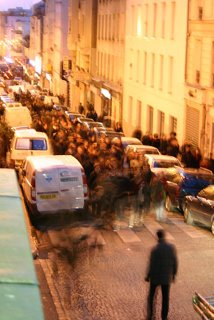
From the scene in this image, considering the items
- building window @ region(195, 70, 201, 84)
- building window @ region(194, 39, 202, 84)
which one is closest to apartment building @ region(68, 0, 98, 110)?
building window @ region(194, 39, 202, 84)

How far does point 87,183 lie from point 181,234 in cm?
369

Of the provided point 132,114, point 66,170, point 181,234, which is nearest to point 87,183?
point 66,170

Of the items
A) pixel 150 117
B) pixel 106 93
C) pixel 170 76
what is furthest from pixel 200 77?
pixel 106 93

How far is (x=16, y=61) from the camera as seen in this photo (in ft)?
401

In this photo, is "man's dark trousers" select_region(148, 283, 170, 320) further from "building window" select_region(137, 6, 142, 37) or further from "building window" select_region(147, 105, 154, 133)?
"building window" select_region(137, 6, 142, 37)

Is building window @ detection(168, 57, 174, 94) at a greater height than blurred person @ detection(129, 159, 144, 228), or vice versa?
building window @ detection(168, 57, 174, 94)

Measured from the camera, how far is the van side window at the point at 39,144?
26.3 meters

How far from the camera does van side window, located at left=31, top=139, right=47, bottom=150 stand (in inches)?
1035

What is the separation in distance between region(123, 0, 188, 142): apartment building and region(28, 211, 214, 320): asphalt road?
16555 millimetres

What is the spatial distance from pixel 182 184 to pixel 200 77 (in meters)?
12.0

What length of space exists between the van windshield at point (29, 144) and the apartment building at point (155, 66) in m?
9.29

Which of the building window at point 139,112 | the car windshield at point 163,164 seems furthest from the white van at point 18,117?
the car windshield at point 163,164

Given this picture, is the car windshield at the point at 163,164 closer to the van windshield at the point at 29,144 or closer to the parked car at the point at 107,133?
the van windshield at the point at 29,144

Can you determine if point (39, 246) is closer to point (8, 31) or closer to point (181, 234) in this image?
point (181, 234)
